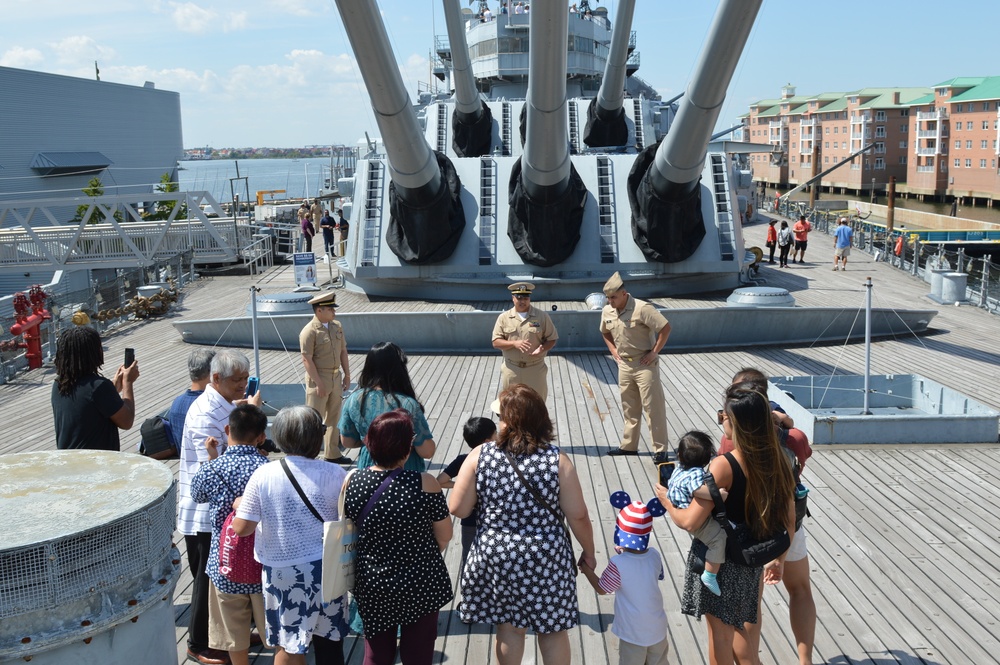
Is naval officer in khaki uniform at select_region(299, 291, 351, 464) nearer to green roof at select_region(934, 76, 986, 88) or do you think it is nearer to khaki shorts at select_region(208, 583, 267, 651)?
khaki shorts at select_region(208, 583, 267, 651)

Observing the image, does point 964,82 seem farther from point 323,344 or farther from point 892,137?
point 323,344

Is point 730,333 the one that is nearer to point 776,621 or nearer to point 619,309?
point 619,309

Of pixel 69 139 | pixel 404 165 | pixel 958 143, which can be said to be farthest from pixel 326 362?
pixel 958 143

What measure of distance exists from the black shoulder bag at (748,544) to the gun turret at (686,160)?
5.57 meters

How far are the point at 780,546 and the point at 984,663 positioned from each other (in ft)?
4.14

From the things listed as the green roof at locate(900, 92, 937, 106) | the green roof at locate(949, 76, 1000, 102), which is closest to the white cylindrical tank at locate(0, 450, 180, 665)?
the green roof at locate(949, 76, 1000, 102)

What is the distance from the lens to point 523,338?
19.7 feet

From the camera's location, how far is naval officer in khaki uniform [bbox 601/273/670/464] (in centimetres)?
610

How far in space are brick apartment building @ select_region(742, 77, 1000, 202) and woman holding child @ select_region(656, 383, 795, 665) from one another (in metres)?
47.2

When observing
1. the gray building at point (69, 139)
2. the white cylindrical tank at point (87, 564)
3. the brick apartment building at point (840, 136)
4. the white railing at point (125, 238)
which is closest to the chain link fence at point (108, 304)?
the white railing at point (125, 238)

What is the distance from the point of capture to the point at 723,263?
11156mm

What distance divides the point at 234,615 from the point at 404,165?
274 inches

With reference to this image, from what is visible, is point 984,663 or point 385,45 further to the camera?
point 385,45

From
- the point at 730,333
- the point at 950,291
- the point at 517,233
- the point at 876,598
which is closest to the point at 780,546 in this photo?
the point at 876,598
